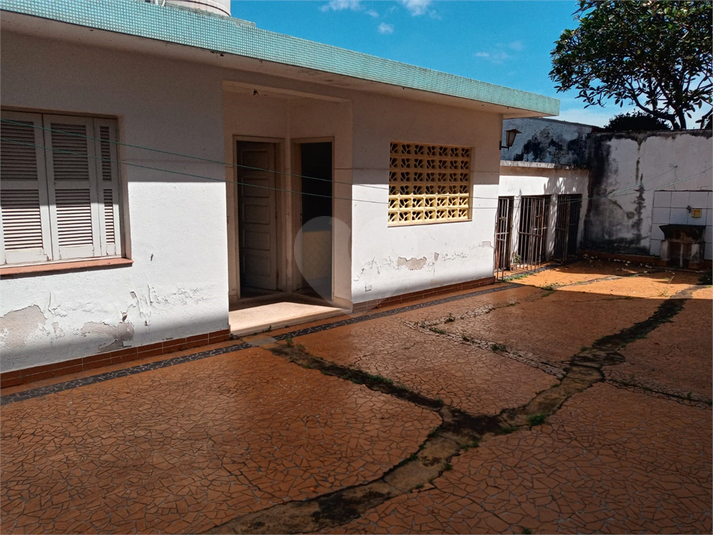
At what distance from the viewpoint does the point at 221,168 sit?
19.6 feet

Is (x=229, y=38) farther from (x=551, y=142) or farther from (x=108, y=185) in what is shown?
(x=551, y=142)

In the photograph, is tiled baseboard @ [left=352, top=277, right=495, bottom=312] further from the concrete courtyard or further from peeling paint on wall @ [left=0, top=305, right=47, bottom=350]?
peeling paint on wall @ [left=0, top=305, right=47, bottom=350]

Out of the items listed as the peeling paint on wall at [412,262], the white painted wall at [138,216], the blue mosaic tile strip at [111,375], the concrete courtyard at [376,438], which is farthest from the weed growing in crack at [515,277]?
the white painted wall at [138,216]

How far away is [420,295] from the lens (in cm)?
862

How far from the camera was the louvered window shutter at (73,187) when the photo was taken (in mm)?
5043

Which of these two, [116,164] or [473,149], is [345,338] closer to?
[116,164]

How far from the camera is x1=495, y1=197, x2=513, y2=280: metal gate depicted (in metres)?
11.2

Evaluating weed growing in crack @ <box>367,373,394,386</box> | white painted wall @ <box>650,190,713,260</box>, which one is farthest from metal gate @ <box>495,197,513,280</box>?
weed growing in crack @ <box>367,373,394,386</box>

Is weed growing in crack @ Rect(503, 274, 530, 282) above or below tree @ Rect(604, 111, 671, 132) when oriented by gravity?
below

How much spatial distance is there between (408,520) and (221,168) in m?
4.27

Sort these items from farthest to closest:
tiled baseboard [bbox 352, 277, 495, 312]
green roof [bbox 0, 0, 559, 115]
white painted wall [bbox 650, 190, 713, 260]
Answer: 1. white painted wall [bbox 650, 190, 713, 260]
2. tiled baseboard [bbox 352, 277, 495, 312]
3. green roof [bbox 0, 0, 559, 115]

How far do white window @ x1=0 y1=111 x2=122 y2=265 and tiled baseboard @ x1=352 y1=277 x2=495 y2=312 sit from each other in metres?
3.54

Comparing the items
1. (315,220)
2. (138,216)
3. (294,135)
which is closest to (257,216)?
(315,220)

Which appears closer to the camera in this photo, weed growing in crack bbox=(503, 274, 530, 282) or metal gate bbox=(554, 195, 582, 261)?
weed growing in crack bbox=(503, 274, 530, 282)
